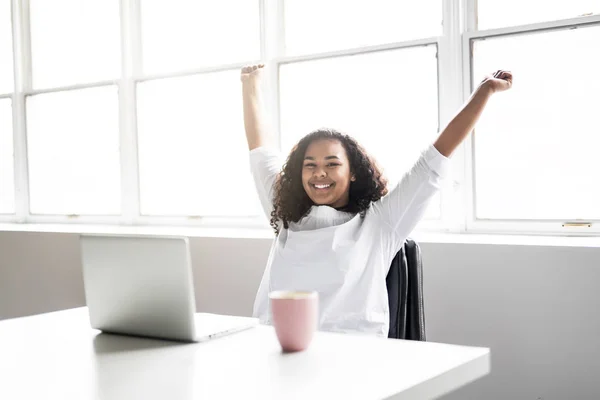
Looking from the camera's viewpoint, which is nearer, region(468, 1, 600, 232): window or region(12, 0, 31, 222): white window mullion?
region(468, 1, 600, 232): window

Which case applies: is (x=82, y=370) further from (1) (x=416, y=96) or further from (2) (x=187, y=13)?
(2) (x=187, y=13)

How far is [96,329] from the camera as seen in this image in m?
1.51

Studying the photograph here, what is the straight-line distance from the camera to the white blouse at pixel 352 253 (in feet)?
6.44

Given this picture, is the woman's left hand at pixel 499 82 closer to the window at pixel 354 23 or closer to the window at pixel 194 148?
the window at pixel 354 23

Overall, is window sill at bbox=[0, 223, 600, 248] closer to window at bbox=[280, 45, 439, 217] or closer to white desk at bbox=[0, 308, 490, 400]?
window at bbox=[280, 45, 439, 217]

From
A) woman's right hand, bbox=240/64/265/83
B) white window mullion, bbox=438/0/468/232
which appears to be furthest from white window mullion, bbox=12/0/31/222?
white window mullion, bbox=438/0/468/232

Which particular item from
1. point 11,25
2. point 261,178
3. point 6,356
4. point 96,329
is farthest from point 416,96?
point 11,25

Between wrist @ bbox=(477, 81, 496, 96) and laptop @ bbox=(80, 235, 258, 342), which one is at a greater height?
wrist @ bbox=(477, 81, 496, 96)

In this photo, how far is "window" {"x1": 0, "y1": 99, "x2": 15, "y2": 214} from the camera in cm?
436

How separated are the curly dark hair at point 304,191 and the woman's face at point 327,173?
2 centimetres

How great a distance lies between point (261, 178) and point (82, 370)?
1.32 metres

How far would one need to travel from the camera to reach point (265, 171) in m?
2.43

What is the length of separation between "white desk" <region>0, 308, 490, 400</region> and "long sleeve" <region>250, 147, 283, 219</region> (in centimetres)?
102

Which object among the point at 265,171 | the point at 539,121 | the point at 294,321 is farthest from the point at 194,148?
the point at 294,321
